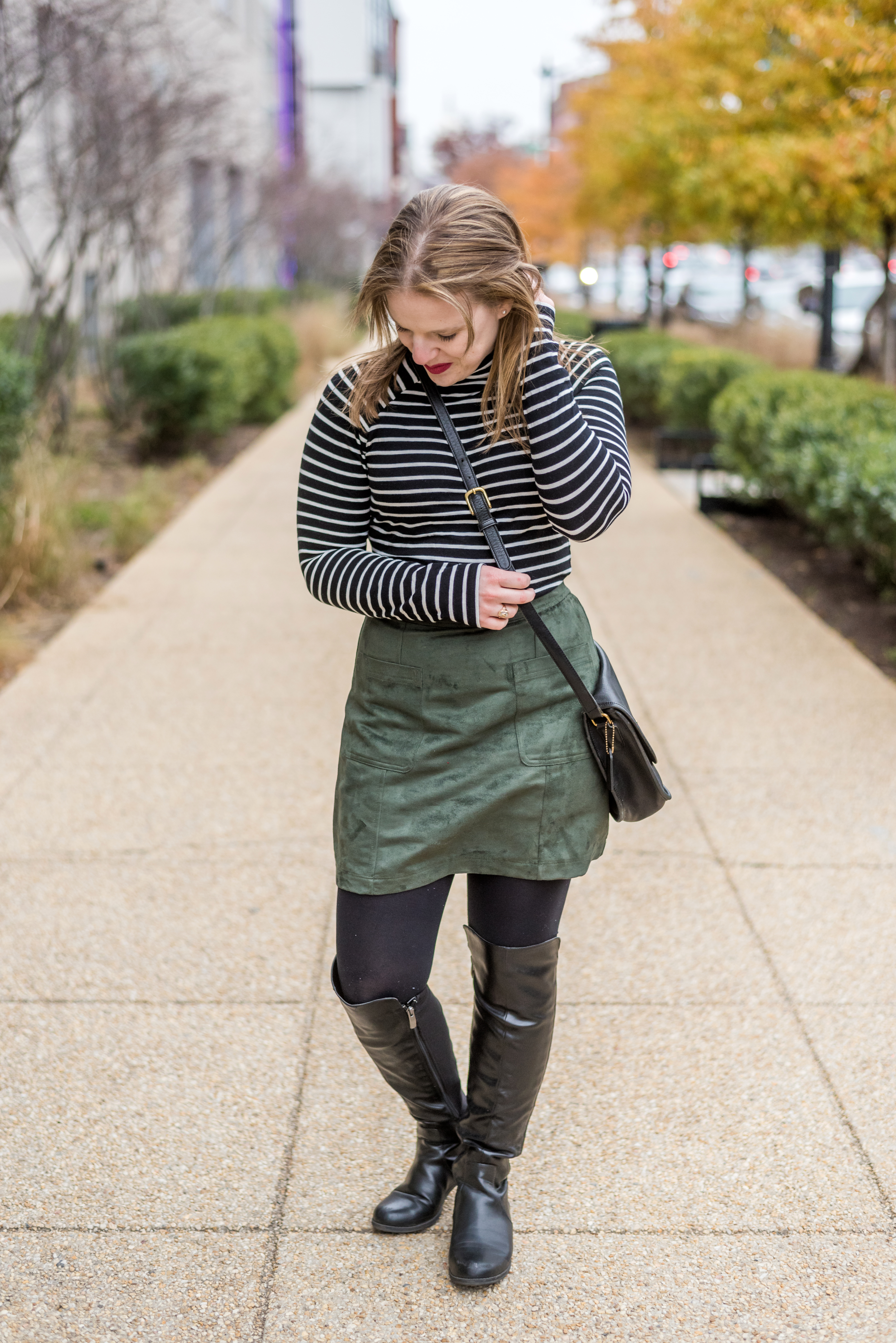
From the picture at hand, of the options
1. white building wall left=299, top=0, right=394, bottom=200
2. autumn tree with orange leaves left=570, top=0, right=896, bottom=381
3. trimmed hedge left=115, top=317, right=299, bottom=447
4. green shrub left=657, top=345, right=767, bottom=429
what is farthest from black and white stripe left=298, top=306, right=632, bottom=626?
white building wall left=299, top=0, right=394, bottom=200

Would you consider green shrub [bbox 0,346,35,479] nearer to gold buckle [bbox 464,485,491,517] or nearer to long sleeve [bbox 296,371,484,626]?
long sleeve [bbox 296,371,484,626]

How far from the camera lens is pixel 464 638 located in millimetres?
2145

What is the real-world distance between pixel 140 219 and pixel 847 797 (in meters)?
12.1

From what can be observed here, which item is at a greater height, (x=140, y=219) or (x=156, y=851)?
(x=140, y=219)

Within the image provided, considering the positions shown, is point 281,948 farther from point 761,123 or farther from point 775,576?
point 761,123

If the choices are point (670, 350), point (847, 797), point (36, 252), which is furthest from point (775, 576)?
point (36, 252)

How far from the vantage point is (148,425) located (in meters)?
11.4

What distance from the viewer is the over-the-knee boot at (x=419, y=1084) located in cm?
224

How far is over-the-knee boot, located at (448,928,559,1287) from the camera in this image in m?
2.24

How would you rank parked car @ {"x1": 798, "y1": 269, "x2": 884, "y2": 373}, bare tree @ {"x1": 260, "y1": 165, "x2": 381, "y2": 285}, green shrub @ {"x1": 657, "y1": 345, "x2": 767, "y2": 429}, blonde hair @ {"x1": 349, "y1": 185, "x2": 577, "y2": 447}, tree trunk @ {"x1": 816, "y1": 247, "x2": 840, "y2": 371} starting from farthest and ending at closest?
bare tree @ {"x1": 260, "y1": 165, "x2": 381, "y2": 285}
parked car @ {"x1": 798, "y1": 269, "x2": 884, "y2": 373}
tree trunk @ {"x1": 816, "y1": 247, "x2": 840, "y2": 371}
green shrub @ {"x1": 657, "y1": 345, "x2": 767, "y2": 429}
blonde hair @ {"x1": 349, "y1": 185, "x2": 577, "y2": 447}

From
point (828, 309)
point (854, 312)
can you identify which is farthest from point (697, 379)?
point (854, 312)

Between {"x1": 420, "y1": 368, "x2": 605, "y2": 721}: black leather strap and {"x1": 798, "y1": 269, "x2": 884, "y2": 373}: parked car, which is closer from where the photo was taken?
{"x1": 420, "y1": 368, "x2": 605, "y2": 721}: black leather strap

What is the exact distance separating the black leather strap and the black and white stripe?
0.05 feet

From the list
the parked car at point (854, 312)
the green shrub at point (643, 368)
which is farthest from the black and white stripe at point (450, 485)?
the green shrub at point (643, 368)
